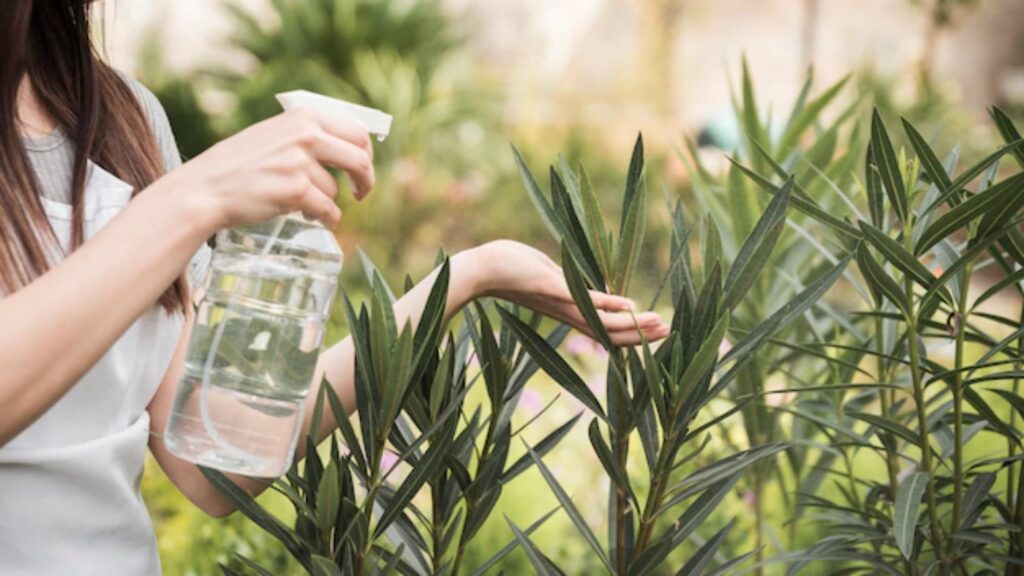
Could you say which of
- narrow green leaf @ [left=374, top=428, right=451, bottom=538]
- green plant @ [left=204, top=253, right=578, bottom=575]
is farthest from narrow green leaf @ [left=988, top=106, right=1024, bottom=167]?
narrow green leaf @ [left=374, top=428, right=451, bottom=538]

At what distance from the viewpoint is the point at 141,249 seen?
84 centimetres

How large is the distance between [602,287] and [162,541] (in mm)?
1662

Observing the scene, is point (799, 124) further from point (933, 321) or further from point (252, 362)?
point (252, 362)

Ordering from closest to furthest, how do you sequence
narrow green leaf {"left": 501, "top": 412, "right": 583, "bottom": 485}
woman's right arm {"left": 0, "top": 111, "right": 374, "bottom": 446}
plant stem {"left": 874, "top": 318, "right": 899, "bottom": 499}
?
woman's right arm {"left": 0, "top": 111, "right": 374, "bottom": 446}
narrow green leaf {"left": 501, "top": 412, "right": 583, "bottom": 485}
plant stem {"left": 874, "top": 318, "right": 899, "bottom": 499}

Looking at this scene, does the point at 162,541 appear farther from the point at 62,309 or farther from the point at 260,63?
the point at 260,63

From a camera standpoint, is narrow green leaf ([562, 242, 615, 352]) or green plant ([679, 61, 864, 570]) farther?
green plant ([679, 61, 864, 570])

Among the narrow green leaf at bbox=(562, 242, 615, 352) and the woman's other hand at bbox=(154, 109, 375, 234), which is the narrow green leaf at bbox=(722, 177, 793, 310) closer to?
the narrow green leaf at bbox=(562, 242, 615, 352)

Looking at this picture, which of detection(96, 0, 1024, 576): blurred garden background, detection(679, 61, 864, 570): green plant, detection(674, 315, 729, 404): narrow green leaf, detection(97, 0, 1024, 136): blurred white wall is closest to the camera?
detection(674, 315, 729, 404): narrow green leaf

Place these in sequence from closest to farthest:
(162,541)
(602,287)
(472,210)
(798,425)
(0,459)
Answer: (0,459), (602,287), (798,425), (162,541), (472,210)

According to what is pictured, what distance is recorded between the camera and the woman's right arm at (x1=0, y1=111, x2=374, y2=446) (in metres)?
0.83

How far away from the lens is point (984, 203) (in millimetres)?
1046

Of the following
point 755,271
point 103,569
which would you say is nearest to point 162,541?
point 103,569

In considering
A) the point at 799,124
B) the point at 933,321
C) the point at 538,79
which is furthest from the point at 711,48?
the point at 933,321

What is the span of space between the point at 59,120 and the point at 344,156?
38 centimetres
